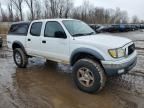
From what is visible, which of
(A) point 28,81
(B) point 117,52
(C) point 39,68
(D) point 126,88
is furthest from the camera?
(C) point 39,68

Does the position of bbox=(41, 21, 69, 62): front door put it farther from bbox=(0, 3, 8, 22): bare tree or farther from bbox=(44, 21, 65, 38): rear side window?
bbox=(0, 3, 8, 22): bare tree

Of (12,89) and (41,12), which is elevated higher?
(41,12)

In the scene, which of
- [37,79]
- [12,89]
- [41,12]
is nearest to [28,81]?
[37,79]

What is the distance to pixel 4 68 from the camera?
7914 mm

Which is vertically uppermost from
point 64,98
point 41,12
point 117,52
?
point 41,12

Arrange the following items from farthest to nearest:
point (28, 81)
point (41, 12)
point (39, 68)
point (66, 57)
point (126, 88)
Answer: point (41, 12) < point (39, 68) < point (28, 81) < point (66, 57) < point (126, 88)

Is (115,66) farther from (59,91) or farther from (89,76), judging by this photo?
(59,91)

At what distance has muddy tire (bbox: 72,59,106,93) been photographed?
491 cm

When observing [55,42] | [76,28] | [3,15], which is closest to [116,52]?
[76,28]

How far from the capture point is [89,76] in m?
5.14

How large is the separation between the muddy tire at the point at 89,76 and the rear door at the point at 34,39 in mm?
2048

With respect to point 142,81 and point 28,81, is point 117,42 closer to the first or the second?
point 142,81

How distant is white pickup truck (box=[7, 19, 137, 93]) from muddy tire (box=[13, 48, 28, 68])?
41 centimetres

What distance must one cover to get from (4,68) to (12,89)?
8.60 ft
